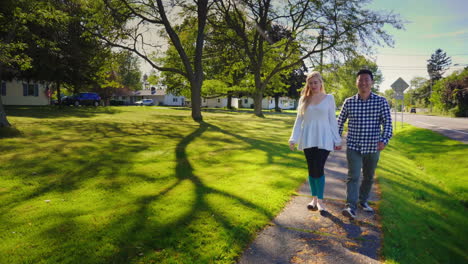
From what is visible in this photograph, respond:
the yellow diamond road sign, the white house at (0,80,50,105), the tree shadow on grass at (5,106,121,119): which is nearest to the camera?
the tree shadow on grass at (5,106,121,119)

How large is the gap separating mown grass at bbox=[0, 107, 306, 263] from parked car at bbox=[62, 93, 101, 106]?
3342 centimetres

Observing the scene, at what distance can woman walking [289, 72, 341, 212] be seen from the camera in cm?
422

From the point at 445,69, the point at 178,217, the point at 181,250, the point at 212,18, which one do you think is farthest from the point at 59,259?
the point at 445,69

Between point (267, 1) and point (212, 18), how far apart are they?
17.3 ft

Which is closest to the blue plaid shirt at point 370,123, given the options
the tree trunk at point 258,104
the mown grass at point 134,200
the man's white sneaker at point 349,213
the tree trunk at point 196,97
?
the man's white sneaker at point 349,213

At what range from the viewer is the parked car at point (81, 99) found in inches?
1535

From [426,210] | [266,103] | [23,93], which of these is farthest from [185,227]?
[266,103]

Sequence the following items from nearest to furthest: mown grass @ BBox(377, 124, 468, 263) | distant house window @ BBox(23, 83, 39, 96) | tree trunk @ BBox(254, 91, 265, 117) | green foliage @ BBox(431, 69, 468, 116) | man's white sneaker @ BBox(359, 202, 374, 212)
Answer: mown grass @ BBox(377, 124, 468, 263) < man's white sneaker @ BBox(359, 202, 374, 212) < tree trunk @ BBox(254, 91, 265, 117) < distant house window @ BBox(23, 83, 39, 96) < green foliage @ BBox(431, 69, 468, 116)

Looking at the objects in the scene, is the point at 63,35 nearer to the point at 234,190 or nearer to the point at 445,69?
the point at 234,190

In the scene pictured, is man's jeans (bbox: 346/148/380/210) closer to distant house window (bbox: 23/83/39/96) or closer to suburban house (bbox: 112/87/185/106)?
distant house window (bbox: 23/83/39/96)

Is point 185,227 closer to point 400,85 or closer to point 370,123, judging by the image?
point 370,123

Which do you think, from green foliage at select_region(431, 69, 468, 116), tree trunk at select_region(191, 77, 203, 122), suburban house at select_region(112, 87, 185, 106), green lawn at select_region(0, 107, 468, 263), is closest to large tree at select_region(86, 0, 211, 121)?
tree trunk at select_region(191, 77, 203, 122)

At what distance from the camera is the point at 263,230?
3.80 meters

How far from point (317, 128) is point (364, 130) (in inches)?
26.6
